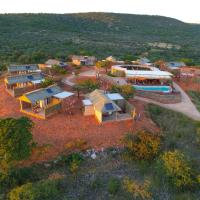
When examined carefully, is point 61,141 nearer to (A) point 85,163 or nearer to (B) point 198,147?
(A) point 85,163

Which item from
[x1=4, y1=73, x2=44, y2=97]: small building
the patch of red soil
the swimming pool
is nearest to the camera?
[x1=4, y1=73, x2=44, y2=97]: small building

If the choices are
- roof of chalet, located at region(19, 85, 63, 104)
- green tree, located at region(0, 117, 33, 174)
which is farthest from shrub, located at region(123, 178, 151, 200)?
roof of chalet, located at region(19, 85, 63, 104)

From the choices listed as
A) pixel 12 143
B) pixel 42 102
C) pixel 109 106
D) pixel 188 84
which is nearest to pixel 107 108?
pixel 109 106

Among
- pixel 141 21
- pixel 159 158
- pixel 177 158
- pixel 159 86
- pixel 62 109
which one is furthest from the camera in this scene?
pixel 141 21

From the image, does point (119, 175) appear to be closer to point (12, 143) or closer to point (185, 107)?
point (12, 143)

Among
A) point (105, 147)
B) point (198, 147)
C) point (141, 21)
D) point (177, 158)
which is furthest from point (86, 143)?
point (141, 21)

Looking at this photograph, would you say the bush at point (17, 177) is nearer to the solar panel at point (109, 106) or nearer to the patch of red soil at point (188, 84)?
the solar panel at point (109, 106)

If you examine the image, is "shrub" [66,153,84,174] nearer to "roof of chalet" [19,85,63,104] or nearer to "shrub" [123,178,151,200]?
"shrub" [123,178,151,200]
